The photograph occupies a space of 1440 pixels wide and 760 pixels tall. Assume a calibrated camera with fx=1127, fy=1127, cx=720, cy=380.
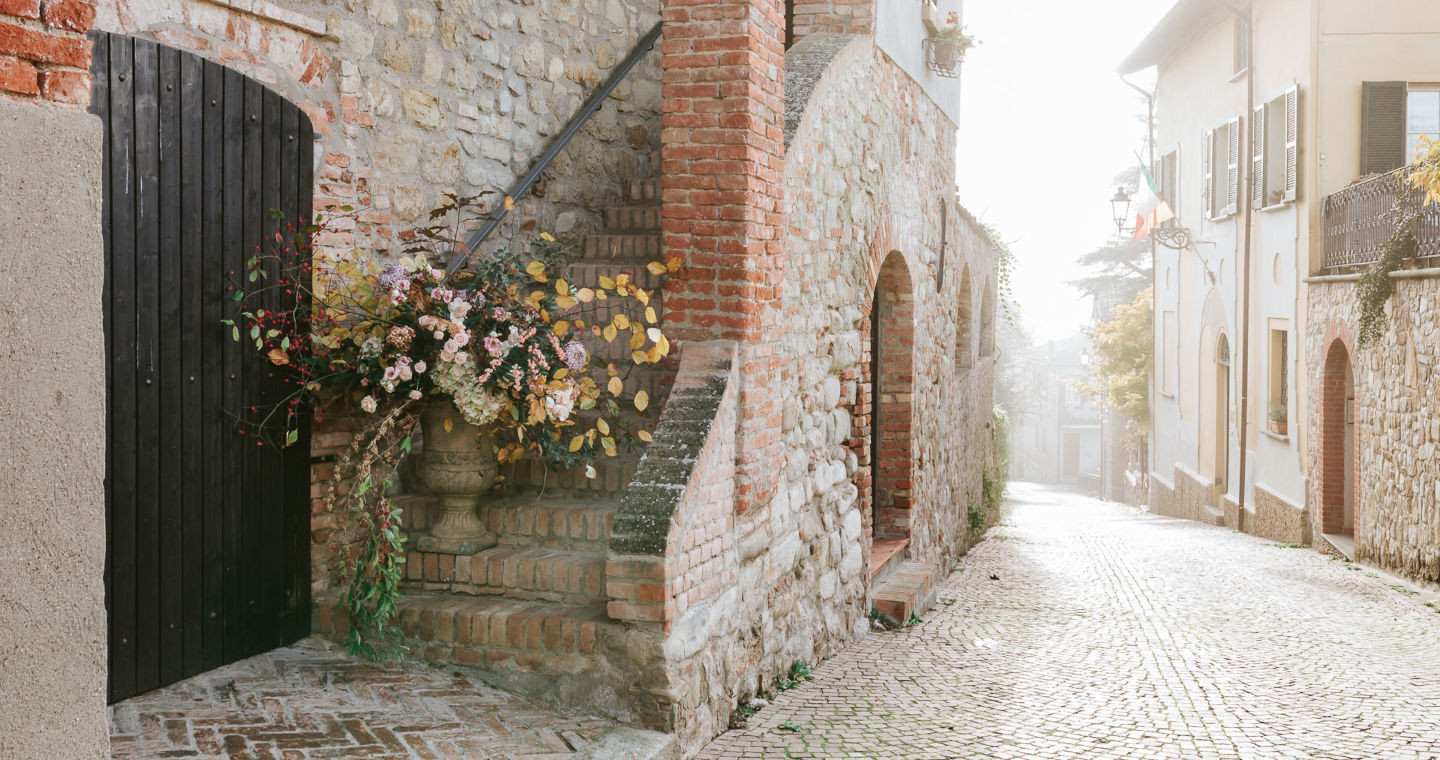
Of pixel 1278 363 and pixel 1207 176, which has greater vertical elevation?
pixel 1207 176

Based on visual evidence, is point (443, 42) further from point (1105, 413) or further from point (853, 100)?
point (1105, 413)

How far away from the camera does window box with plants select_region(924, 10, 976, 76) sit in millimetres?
9398

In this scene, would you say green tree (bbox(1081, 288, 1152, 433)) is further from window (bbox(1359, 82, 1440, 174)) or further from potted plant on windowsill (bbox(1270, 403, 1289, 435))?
window (bbox(1359, 82, 1440, 174))

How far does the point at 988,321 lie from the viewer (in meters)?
16.2

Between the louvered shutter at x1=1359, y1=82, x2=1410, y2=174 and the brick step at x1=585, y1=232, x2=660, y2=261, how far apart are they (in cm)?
1024

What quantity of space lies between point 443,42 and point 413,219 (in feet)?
2.99

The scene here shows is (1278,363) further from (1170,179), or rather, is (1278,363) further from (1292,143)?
(1170,179)

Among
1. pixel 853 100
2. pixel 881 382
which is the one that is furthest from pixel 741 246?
pixel 881 382

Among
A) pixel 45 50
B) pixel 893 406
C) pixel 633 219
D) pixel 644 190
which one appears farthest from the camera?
pixel 893 406

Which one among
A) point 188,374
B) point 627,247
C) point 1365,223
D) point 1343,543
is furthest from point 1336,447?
point 188,374

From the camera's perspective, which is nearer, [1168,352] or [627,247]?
[627,247]

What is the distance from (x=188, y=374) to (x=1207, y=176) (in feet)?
55.5

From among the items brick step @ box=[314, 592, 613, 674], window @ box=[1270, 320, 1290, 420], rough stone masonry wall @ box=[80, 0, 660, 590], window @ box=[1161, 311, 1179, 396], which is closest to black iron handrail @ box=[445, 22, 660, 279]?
rough stone masonry wall @ box=[80, 0, 660, 590]

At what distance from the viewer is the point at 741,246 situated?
4723 millimetres
